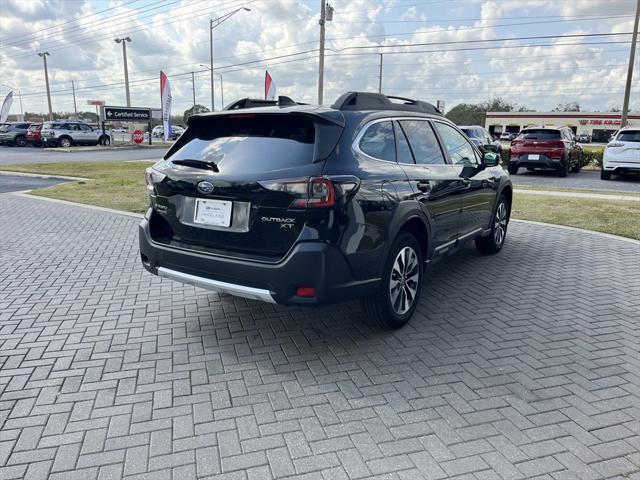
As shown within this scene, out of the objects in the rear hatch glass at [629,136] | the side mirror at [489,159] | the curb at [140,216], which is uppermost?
the rear hatch glass at [629,136]

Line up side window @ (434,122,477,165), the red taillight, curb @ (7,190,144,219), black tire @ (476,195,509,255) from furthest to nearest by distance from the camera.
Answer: curb @ (7,190,144,219) → black tire @ (476,195,509,255) → side window @ (434,122,477,165) → the red taillight

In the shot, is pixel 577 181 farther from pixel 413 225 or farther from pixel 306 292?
pixel 306 292

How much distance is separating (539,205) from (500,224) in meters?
4.33

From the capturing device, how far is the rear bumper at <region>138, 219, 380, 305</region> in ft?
11.0

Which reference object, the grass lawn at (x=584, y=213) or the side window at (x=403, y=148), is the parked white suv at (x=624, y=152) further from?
the side window at (x=403, y=148)

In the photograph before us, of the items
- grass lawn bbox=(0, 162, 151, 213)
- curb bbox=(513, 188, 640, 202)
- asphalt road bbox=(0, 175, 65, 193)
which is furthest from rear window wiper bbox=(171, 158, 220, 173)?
asphalt road bbox=(0, 175, 65, 193)

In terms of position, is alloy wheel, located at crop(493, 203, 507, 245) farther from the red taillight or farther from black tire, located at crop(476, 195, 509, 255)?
the red taillight

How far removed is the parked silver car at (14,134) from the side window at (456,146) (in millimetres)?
37573

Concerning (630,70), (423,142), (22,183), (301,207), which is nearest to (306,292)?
(301,207)

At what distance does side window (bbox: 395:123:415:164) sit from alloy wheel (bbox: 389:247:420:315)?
752mm

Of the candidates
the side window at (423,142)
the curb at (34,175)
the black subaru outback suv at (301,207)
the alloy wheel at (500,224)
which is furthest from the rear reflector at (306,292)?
the curb at (34,175)

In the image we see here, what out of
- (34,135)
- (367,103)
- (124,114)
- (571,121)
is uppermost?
(571,121)

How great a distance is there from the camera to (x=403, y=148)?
14.3 feet

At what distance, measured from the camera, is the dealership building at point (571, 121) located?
237ft
